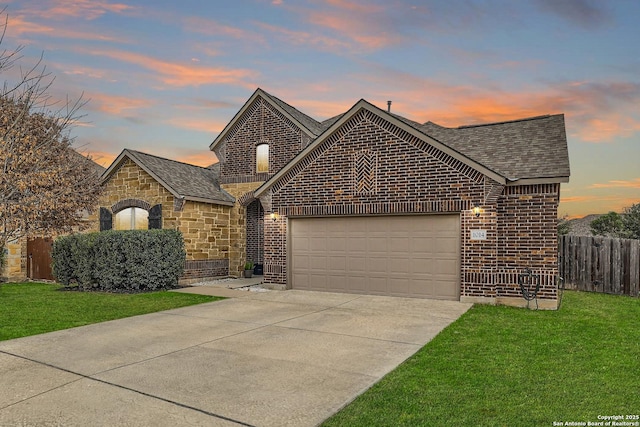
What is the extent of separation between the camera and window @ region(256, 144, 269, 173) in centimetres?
1945

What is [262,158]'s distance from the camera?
64.2 ft

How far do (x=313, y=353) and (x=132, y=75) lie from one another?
13723mm

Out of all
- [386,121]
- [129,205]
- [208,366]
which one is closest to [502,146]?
[386,121]

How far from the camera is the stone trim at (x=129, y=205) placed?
17603mm

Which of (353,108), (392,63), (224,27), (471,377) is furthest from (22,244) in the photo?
(471,377)

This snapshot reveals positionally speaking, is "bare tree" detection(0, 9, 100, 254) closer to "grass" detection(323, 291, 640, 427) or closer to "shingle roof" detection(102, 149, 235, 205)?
"shingle roof" detection(102, 149, 235, 205)

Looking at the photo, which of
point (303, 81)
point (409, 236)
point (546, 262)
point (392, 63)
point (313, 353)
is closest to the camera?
point (313, 353)

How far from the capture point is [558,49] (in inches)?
543

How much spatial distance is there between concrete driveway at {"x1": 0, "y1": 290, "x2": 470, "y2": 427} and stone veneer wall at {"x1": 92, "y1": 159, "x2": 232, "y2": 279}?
7.29m

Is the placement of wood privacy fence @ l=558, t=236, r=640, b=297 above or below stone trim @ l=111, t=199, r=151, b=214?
below

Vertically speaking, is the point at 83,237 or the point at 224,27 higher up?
the point at 224,27

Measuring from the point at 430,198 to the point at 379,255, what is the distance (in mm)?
2397

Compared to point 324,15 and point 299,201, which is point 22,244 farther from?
point 324,15

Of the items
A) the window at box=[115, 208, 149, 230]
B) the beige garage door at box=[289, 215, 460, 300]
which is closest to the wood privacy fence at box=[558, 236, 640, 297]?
the beige garage door at box=[289, 215, 460, 300]
